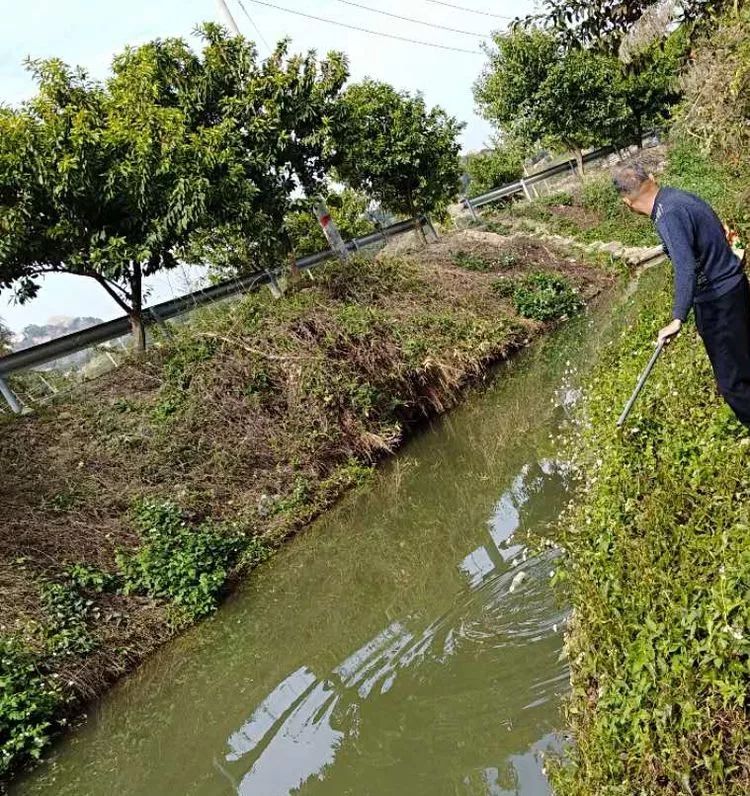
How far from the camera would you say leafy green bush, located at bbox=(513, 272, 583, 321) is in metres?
15.9

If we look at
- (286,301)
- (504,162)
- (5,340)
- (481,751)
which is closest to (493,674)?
(481,751)

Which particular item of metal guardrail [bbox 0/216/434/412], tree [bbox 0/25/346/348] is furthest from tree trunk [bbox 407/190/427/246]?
tree [bbox 0/25/346/348]

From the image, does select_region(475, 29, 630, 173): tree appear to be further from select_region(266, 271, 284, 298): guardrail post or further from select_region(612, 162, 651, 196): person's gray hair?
select_region(612, 162, 651, 196): person's gray hair

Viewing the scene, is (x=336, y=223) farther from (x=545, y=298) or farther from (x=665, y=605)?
(x=665, y=605)

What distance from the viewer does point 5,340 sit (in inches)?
664

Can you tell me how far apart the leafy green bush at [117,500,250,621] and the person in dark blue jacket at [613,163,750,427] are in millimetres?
5764

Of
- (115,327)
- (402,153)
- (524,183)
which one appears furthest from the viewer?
(524,183)

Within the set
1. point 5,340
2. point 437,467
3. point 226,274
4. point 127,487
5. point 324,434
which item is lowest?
point 437,467

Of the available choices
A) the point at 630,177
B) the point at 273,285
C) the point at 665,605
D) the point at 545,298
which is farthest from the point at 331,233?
the point at 665,605

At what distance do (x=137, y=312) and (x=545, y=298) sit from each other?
8.96 meters

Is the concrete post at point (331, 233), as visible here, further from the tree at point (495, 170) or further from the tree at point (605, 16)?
the tree at point (495, 170)

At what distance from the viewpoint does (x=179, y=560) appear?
322 inches

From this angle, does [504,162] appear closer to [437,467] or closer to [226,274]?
[226,274]

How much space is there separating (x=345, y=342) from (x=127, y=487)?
162 inches
